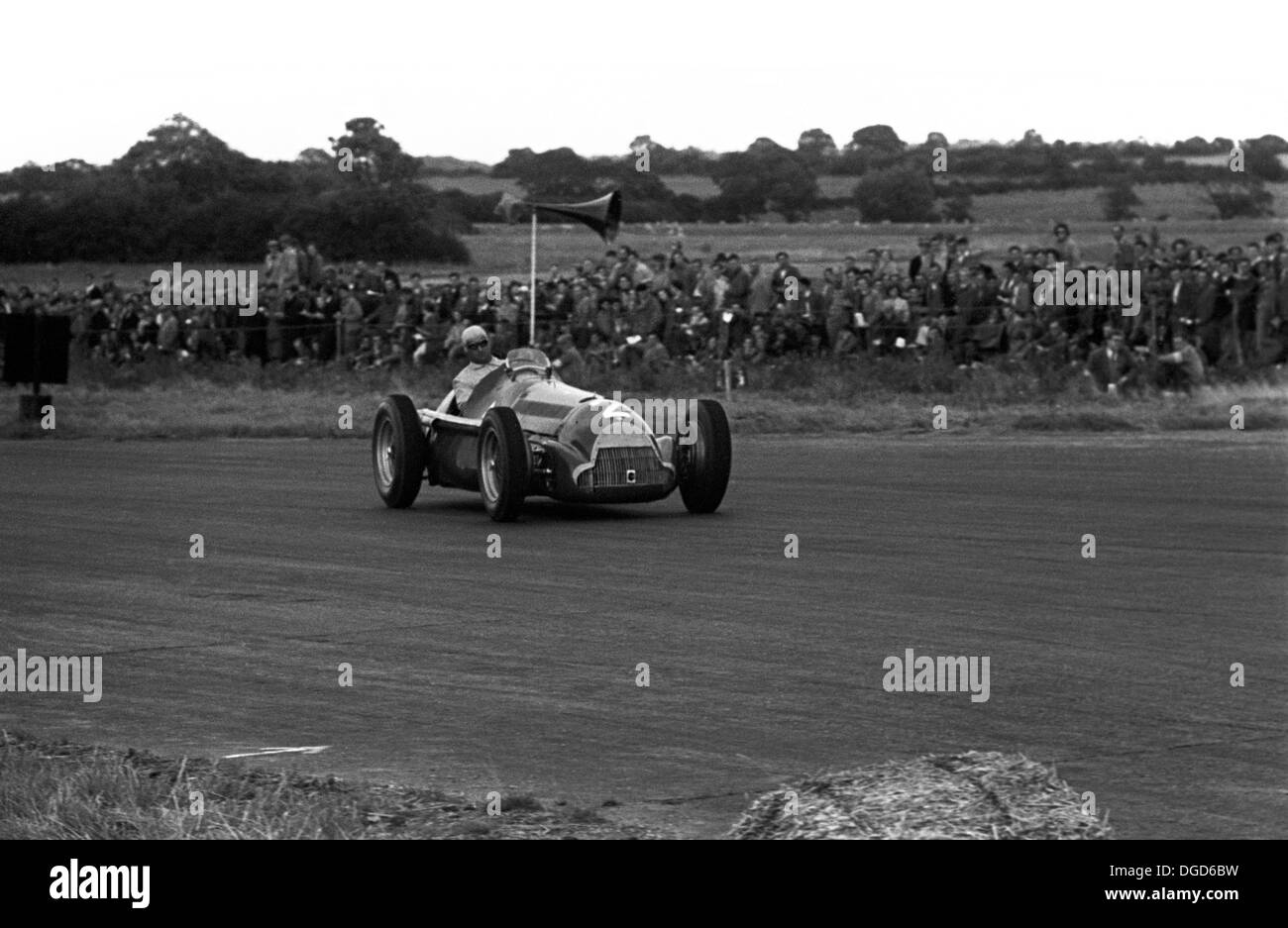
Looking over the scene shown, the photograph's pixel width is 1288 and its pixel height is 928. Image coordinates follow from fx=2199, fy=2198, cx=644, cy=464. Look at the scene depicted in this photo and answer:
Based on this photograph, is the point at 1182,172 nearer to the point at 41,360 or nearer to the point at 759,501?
the point at 41,360

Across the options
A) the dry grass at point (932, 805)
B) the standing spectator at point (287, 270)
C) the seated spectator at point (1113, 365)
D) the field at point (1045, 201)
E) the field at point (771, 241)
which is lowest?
the dry grass at point (932, 805)

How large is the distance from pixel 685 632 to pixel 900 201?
59877 mm

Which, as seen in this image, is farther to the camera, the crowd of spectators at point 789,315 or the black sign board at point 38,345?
the black sign board at point 38,345

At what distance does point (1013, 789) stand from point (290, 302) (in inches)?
1207

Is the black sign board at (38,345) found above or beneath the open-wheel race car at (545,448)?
above

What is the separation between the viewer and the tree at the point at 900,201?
6956 cm

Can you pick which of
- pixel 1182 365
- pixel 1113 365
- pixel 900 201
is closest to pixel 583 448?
pixel 1113 365

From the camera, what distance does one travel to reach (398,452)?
57.3ft

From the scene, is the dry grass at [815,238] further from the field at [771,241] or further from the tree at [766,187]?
the tree at [766,187]

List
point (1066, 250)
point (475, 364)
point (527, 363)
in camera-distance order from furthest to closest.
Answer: point (1066, 250) → point (475, 364) → point (527, 363)

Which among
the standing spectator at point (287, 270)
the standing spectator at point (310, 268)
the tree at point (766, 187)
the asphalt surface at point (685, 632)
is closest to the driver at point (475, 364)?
the asphalt surface at point (685, 632)

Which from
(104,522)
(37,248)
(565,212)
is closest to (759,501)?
(565,212)

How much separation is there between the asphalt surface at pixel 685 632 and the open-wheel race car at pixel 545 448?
280mm

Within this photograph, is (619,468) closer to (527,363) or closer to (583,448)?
(583,448)
